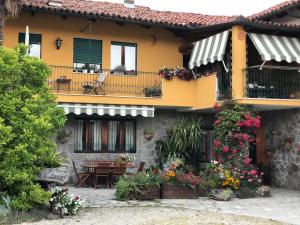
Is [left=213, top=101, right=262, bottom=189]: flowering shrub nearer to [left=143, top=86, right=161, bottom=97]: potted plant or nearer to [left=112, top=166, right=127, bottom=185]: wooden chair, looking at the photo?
[left=143, top=86, right=161, bottom=97]: potted plant

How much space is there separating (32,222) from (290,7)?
15906 mm

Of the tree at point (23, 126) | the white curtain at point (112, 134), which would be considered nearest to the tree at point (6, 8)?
the tree at point (23, 126)

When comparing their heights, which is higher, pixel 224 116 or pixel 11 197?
pixel 224 116

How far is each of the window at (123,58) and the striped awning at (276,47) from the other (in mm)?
6154

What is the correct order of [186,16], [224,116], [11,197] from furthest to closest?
[186,16], [224,116], [11,197]

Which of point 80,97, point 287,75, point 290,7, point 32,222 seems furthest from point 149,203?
point 290,7

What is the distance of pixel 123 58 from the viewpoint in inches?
906

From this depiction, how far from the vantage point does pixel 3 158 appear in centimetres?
1322

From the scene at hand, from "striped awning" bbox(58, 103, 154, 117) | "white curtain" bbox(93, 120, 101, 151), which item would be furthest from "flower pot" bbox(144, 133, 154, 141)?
"white curtain" bbox(93, 120, 101, 151)

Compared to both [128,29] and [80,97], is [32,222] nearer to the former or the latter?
[80,97]

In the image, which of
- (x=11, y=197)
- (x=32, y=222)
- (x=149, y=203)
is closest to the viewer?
(x=32, y=222)

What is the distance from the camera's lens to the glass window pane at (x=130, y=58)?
23078 millimetres

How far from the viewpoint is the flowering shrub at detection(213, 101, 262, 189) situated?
1896 centimetres

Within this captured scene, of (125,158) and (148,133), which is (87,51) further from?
(125,158)
